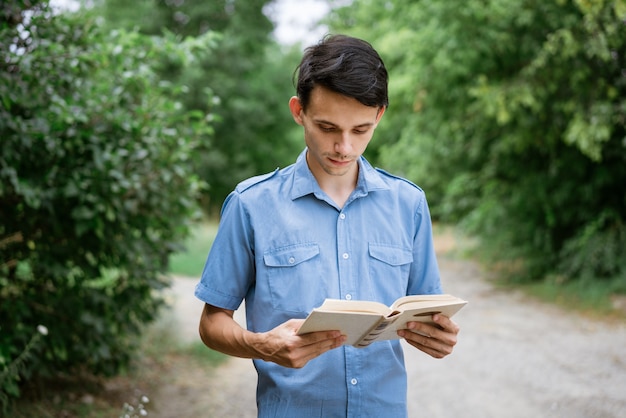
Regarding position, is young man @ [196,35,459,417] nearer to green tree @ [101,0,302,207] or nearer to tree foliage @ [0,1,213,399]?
tree foliage @ [0,1,213,399]

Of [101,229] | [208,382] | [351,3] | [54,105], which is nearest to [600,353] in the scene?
[208,382]

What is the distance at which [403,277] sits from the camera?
6.86ft

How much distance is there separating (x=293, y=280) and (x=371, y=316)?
328 mm

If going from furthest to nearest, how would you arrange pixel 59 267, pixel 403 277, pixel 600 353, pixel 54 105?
pixel 600 353 → pixel 59 267 → pixel 54 105 → pixel 403 277

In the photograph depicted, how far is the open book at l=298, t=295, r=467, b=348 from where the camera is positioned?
1.68m

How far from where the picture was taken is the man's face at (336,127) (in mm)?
1953

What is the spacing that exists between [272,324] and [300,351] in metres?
0.21

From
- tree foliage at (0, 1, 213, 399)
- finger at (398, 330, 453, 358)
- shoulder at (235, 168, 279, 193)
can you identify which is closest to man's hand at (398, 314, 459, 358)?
finger at (398, 330, 453, 358)

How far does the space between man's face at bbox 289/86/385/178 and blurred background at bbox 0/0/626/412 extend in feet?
6.18

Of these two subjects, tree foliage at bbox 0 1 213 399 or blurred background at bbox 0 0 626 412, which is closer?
tree foliage at bbox 0 1 213 399

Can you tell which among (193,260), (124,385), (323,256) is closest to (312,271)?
(323,256)

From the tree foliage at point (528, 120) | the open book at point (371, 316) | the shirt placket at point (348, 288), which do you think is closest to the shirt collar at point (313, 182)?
the shirt placket at point (348, 288)

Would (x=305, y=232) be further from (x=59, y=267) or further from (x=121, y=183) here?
(x=59, y=267)

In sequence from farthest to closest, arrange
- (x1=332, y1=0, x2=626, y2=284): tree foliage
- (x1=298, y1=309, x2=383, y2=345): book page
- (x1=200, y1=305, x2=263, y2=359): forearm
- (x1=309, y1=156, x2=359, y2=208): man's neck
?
(x1=332, y1=0, x2=626, y2=284): tree foliage
(x1=309, y1=156, x2=359, y2=208): man's neck
(x1=200, y1=305, x2=263, y2=359): forearm
(x1=298, y1=309, x2=383, y2=345): book page
